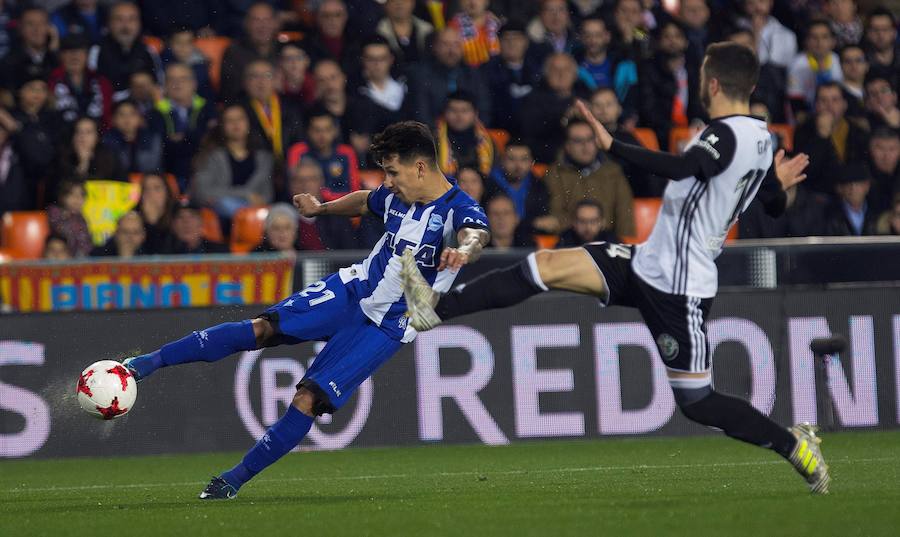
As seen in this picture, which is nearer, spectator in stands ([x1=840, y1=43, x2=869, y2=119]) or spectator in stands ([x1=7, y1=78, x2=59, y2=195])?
spectator in stands ([x1=7, y1=78, x2=59, y2=195])

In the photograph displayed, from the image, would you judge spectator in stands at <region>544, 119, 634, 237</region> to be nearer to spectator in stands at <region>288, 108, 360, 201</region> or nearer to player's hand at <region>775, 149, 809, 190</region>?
spectator in stands at <region>288, 108, 360, 201</region>

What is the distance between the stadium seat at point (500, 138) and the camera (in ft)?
49.9

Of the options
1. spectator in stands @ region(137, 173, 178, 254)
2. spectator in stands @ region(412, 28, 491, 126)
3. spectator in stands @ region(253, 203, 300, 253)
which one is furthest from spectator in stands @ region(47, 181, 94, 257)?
spectator in stands @ region(412, 28, 491, 126)

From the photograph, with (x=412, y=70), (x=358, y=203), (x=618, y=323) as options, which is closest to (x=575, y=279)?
(x=358, y=203)

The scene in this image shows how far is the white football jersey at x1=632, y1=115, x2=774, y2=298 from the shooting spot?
289 inches

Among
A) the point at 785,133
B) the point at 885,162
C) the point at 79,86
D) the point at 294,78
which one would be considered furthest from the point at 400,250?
the point at 785,133

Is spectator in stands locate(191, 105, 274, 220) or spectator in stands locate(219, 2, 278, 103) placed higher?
spectator in stands locate(219, 2, 278, 103)

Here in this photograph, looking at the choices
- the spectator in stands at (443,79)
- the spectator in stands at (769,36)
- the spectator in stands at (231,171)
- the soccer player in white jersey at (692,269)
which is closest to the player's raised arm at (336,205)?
the soccer player in white jersey at (692,269)

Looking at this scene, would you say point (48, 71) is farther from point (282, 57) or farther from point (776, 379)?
point (776, 379)

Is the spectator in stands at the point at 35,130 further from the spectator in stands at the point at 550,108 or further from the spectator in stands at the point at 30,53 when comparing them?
the spectator in stands at the point at 550,108

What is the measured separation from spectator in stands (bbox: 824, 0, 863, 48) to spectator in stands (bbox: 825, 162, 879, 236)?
3.32 metres

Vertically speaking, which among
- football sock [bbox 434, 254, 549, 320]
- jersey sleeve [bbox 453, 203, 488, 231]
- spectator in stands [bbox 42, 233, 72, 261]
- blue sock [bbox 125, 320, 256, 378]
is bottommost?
blue sock [bbox 125, 320, 256, 378]

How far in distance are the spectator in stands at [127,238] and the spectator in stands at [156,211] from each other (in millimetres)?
184

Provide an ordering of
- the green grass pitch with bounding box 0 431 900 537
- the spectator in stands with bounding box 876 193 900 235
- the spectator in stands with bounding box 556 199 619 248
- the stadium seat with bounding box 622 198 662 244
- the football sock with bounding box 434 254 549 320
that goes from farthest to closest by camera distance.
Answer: the stadium seat with bounding box 622 198 662 244
the spectator in stands with bounding box 876 193 900 235
the spectator in stands with bounding box 556 199 619 248
the football sock with bounding box 434 254 549 320
the green grass pitch with bounding box 0 431 900 537
